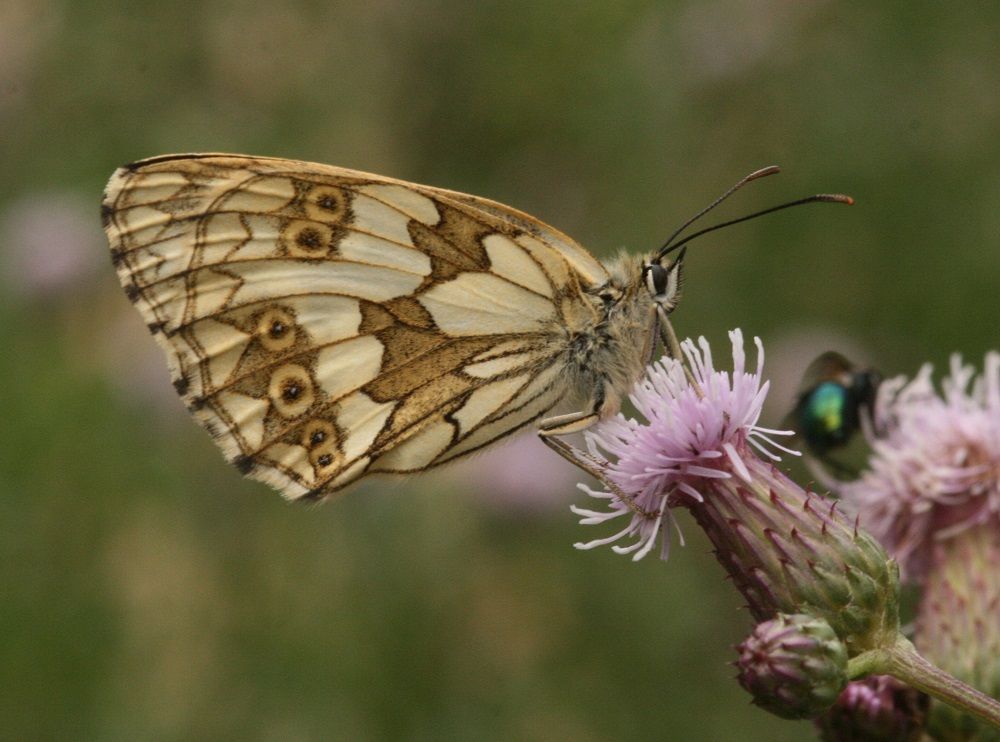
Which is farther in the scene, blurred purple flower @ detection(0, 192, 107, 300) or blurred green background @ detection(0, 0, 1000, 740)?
blurred purple flower @ detection(0, 192, 107, 300)

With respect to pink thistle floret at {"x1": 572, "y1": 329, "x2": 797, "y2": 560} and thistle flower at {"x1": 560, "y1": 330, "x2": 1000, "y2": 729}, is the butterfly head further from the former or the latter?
pink thistle floret at {"x1": 572, "y1": 329, "x2": 797, "y2": 560}

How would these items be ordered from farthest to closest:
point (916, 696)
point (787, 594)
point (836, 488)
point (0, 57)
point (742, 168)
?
point (0, 57)
point (742, 168)
point (836, 488)
point (916, 696)
point (787, 594)

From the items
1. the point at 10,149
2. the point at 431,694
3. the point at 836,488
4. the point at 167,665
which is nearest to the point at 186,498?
the point at 167,665

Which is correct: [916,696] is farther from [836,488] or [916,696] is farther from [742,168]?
[742,168]

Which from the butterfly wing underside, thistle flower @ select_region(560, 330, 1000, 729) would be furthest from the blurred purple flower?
thistle flower @ select_region(560, 330, 1000, 729)

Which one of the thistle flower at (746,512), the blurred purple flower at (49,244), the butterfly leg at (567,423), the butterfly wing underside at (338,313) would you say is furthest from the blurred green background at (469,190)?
the thistle flower at (746,512)

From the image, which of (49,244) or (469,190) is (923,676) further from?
(49,244)
